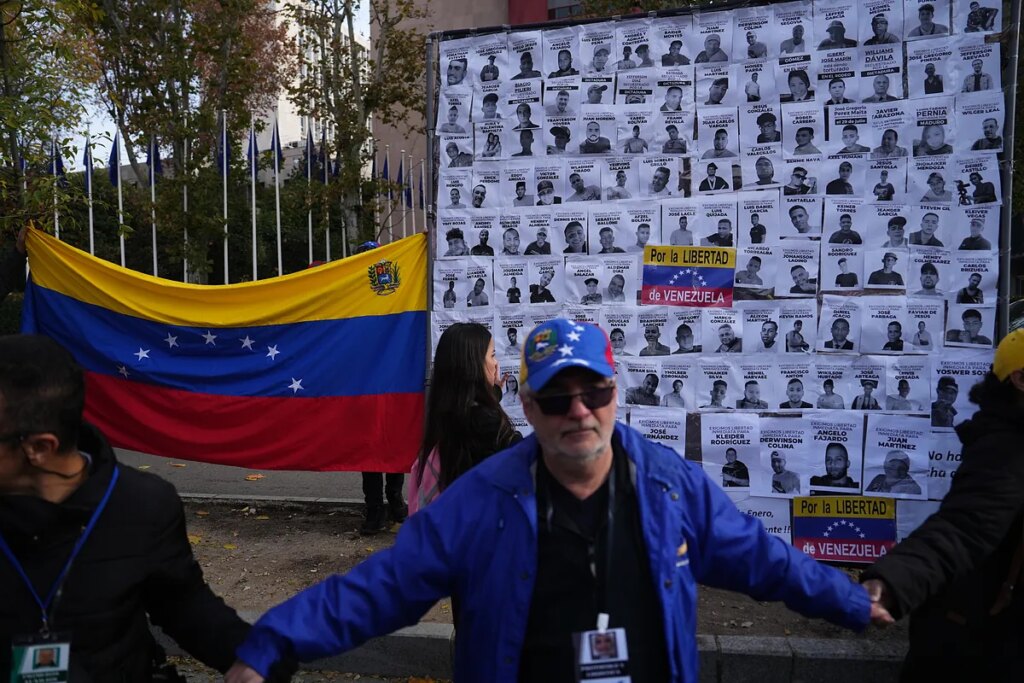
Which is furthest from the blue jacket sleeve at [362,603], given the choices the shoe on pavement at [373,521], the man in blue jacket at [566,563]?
the shoe on pavement at [373,521]

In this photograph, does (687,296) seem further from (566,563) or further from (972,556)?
(566,563)

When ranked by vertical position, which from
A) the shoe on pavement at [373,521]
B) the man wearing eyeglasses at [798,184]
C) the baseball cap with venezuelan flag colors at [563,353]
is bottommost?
the shoe on pavement at [373,521]

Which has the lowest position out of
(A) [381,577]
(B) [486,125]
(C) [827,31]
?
(A) [381,577]

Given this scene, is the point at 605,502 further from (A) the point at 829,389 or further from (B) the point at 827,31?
(B) the point at 827,31

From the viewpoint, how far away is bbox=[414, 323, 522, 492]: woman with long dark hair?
3.43 m

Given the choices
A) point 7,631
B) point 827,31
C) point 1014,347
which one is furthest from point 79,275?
point 1014,347

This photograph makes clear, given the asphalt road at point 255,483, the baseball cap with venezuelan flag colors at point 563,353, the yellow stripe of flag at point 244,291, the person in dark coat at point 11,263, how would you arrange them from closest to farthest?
the baseball cap with venezuelan flag colors at point 563,353 < the person in dark coat at point 11,263 < the yellow stripe of flag at point 244,291 < the asphalt road at point 255,483

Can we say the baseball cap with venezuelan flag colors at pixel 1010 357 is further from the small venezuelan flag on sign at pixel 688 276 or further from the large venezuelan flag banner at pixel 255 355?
the large venezuelan flag banner at pixel 255 355

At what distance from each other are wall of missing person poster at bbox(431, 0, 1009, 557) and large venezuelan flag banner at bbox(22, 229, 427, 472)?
0.95 m

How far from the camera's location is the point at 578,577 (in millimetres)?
2152

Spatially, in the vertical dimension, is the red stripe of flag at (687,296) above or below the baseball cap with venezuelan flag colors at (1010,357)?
above

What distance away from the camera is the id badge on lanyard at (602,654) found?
2096mm

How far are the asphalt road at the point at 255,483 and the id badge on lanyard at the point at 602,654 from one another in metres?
5.64

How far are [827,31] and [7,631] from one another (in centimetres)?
465
